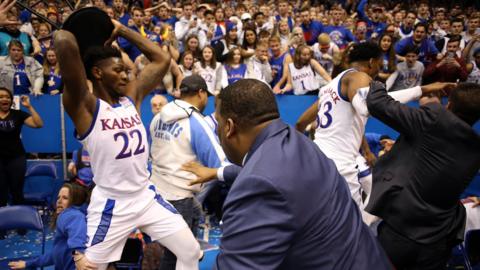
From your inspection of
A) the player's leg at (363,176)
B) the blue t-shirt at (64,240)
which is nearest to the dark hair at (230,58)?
the player's leg at (363,176)

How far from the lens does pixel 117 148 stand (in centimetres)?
316

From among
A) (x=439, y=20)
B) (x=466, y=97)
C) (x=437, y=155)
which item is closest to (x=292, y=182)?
(x=437, y=155)

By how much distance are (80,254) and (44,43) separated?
5.70m

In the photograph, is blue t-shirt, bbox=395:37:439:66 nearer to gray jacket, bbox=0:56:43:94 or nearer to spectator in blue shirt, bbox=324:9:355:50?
spectator in blue shirt, bbox=324:9:355:50

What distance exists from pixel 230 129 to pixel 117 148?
5.41 ft

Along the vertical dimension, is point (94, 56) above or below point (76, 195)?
above

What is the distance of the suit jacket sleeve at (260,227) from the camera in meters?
1.43

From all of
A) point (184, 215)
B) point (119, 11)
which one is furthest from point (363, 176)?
point (119, 11)

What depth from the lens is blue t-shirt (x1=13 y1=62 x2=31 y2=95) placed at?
725cm

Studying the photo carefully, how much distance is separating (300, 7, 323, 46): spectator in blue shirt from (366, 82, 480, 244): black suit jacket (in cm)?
702

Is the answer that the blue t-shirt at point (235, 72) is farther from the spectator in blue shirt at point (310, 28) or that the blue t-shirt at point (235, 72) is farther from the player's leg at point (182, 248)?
the player's leg at point (182, 248)

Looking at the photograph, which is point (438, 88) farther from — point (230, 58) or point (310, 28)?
point (310, 28)

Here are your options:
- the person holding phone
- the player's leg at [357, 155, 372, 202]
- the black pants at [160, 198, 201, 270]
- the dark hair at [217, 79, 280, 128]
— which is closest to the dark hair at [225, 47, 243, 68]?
the person holding phone

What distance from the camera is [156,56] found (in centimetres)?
371
